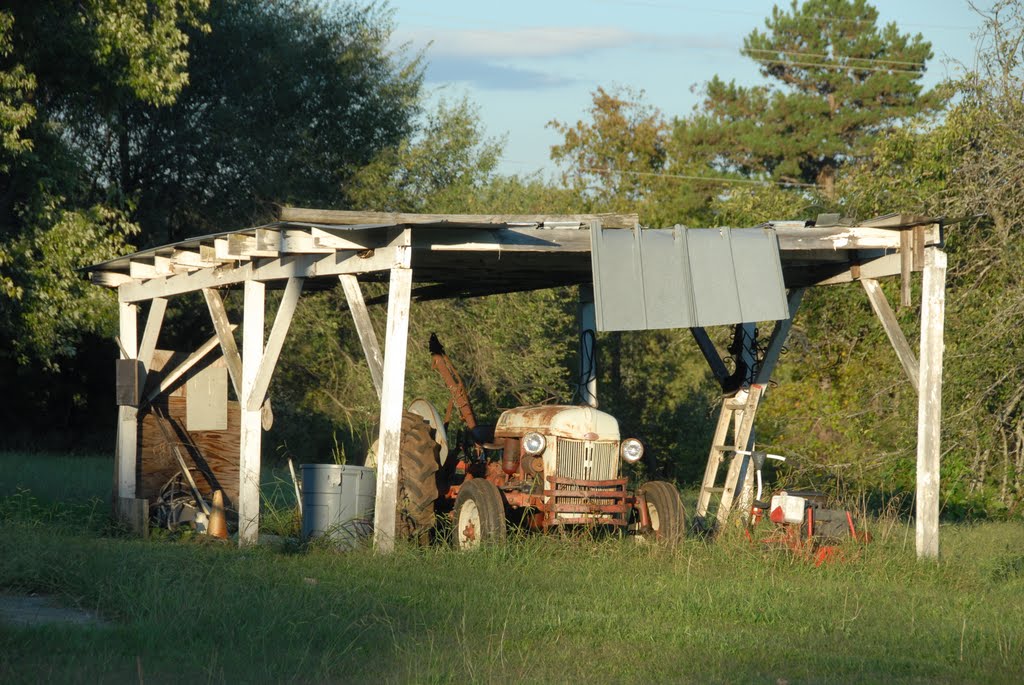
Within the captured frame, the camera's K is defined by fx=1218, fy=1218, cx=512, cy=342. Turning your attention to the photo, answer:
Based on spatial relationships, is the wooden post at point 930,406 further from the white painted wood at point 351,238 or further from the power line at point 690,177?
the power line at point 690,177

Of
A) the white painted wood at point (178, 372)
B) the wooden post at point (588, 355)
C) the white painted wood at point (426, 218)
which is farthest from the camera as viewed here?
the white painted wood at point (178, 372)

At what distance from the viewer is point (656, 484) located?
34.2ft

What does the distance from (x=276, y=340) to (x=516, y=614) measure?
4.19 m

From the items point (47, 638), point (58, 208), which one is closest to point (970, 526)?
point (47, 638)

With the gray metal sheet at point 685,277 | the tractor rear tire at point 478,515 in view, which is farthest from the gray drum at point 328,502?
the gray metal sheet at point 685,277

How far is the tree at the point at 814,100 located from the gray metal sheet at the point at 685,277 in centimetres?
2432

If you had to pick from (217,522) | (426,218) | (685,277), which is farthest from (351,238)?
(217,522)

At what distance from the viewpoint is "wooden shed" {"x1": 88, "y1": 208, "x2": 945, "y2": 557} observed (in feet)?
31.4

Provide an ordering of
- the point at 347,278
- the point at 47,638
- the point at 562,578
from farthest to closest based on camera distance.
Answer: the point at 347,278 < the point at 562,578 < the point at 47,638

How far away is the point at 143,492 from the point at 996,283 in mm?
10848

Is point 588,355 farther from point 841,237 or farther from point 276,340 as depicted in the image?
point 276,340

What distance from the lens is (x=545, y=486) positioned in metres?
9.94

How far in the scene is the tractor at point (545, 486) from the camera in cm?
990

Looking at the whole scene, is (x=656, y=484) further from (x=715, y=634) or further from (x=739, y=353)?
(x=715, y=634)
